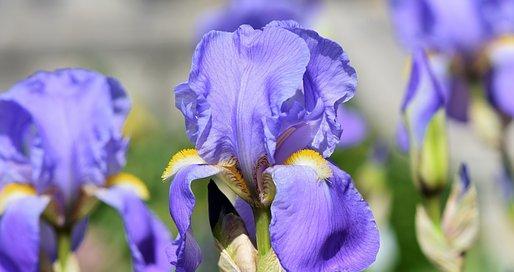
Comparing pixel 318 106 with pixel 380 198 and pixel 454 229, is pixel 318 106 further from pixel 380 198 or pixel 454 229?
pixel 380 198

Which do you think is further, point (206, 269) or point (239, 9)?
point (239, 9)

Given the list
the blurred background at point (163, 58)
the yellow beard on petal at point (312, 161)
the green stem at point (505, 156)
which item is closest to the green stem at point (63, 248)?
the yellow beard on petal at point (312, 161)

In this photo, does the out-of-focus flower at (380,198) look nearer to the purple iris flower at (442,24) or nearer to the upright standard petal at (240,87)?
the purple iris flower at (442,24)

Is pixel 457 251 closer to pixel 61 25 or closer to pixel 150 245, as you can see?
pixel 150 245

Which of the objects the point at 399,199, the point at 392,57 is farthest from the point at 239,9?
the point at 392,57

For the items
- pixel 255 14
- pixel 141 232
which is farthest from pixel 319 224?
pixel 255 14

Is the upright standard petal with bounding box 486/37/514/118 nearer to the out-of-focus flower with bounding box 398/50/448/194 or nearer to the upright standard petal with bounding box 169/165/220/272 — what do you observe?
the out-of-focus flower with bounding box 398/50/448/194

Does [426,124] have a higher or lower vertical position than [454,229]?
higher
